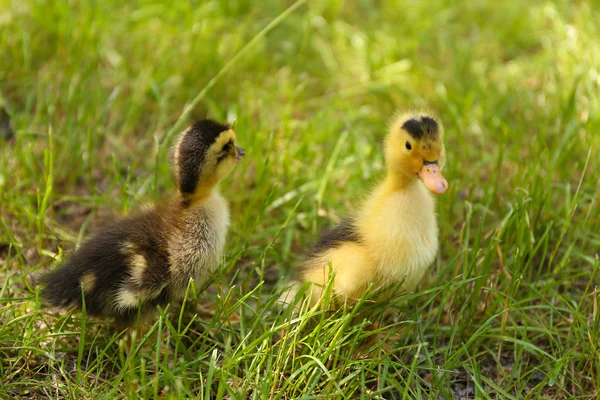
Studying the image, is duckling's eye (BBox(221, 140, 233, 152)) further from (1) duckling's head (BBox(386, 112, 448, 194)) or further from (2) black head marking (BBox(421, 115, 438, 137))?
(2) black head marking (BBox(421, 115, 438, 137))

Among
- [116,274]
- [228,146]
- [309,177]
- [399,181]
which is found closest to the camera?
[116,274]

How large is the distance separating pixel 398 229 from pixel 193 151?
2.80 feet

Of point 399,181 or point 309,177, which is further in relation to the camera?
point 309,177

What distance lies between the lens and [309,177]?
390cm

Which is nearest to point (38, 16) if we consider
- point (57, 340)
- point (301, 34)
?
point (301, 34)

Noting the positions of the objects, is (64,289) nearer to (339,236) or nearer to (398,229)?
(339,236)

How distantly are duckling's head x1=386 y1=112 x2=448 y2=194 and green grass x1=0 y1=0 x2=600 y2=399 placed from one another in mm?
407

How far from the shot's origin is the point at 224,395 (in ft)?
8.63

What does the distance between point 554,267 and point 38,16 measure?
11.0 feet

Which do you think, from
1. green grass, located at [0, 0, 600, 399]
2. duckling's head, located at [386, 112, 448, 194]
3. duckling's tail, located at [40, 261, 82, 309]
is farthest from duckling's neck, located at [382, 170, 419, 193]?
duckling's tail, located at [40, 261, 82, 309]

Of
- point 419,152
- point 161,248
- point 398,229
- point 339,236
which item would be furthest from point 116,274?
point 419,152

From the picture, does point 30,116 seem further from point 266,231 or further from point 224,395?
point 224,395

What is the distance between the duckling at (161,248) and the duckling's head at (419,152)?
68 cm

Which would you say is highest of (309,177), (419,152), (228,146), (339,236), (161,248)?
(228,146)
